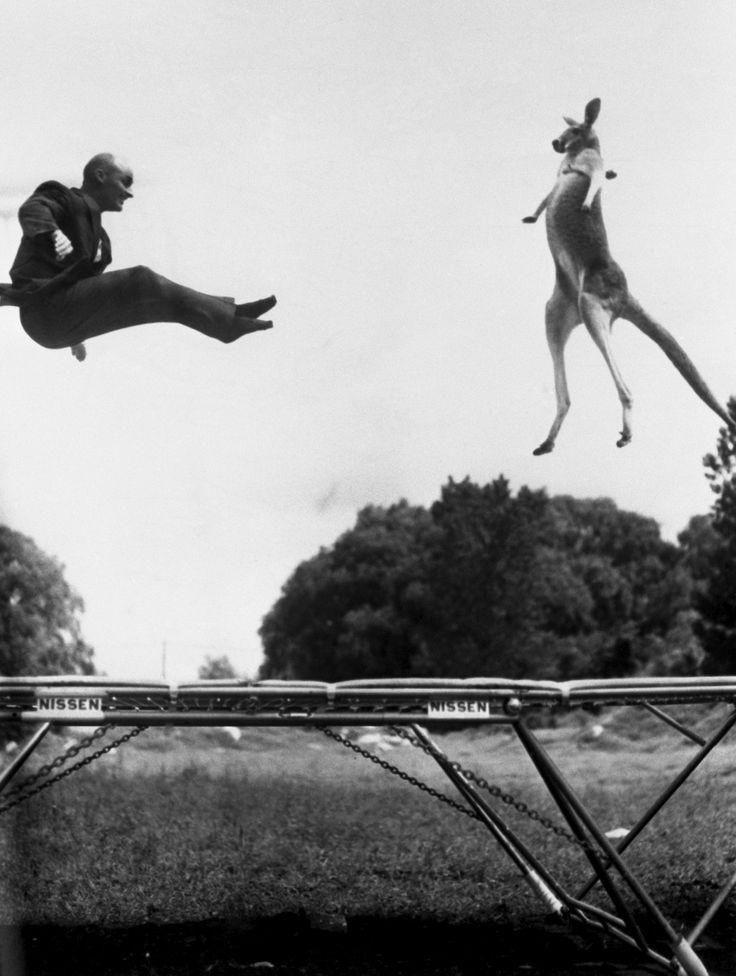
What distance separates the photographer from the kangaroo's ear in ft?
14.6

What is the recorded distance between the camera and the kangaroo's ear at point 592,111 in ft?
14.6

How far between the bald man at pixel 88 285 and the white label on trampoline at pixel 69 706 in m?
1.15

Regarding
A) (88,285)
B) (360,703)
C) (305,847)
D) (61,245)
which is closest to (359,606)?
(360,703)

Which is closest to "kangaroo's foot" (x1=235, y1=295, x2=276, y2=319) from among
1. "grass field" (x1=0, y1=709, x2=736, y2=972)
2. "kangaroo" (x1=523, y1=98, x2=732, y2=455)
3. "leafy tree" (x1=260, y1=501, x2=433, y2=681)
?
"leafy tree" (x1=260, y1=501, x2=433, y2=681)

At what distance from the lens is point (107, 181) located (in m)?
4.29

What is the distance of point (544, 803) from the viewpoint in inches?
268

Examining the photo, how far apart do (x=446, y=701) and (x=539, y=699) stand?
1.12ft

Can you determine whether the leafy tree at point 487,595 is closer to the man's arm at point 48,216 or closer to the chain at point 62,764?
the chain at point 62,764

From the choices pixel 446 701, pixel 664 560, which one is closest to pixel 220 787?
pixel 446 701

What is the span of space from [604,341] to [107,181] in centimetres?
181

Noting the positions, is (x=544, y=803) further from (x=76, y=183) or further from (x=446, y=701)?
(x=76, y=183)

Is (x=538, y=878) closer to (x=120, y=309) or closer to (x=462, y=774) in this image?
(x=462, y=774)

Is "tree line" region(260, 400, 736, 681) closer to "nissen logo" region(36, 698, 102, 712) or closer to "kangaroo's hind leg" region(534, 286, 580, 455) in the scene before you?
"kangaroo's hind leg" region(534, 286, 580, 455)

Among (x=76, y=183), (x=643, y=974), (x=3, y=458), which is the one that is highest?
(x=76, y=183)
